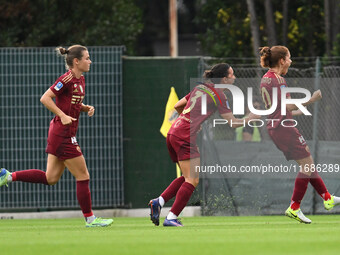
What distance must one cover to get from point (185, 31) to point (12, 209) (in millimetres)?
44360

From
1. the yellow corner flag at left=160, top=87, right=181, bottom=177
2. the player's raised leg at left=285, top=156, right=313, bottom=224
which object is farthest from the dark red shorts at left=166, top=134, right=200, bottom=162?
the yellow corner flag at left=160, top=87, right=181, bottom=177

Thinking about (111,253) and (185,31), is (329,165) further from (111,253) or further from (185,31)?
(185,31)

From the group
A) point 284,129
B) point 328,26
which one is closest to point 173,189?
point 284,129

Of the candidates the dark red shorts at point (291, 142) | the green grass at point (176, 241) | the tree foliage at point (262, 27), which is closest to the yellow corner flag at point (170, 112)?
the dark red shorts at point (291, 142)

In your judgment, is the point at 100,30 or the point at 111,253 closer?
the point at 111,253

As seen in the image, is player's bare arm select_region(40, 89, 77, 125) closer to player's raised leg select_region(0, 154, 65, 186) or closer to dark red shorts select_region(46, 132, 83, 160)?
dark red shorts select_region(46, 132, 83, 160)

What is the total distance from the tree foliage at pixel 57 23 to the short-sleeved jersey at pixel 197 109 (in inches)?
441

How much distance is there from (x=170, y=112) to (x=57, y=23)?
791 centimetres

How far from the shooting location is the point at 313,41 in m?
23.5

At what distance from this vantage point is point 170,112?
1532 cm

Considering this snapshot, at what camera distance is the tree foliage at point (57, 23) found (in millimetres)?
21812

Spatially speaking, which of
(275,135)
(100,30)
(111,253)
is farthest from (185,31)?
(111,253)

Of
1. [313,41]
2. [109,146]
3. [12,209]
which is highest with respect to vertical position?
[313,41]

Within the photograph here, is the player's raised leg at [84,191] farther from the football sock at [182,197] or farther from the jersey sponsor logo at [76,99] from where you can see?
the football sock at [182,197]
